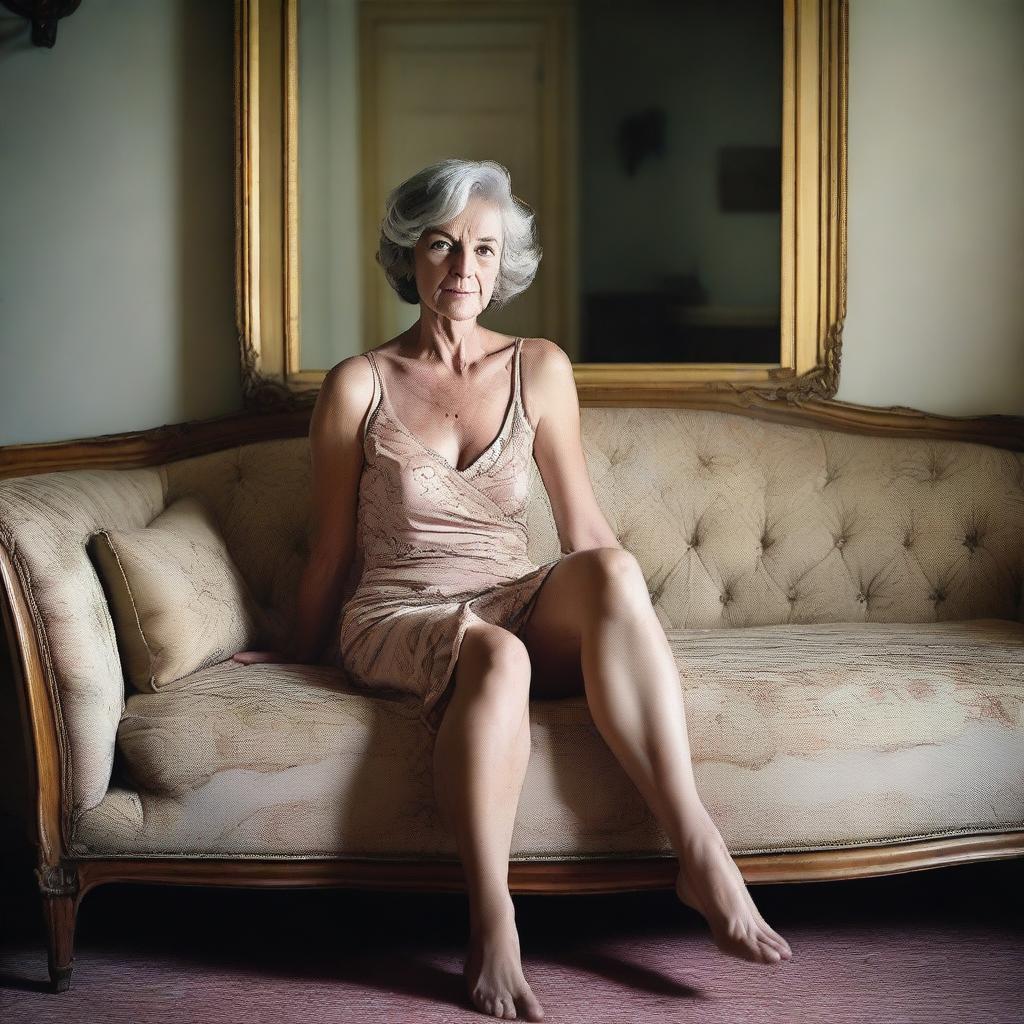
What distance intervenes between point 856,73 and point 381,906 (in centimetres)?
220

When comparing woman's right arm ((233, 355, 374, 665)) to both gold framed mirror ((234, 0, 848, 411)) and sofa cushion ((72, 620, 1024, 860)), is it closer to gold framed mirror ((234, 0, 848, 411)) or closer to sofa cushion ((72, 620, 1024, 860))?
sofa cushion ((72, 620, 1024, 860))

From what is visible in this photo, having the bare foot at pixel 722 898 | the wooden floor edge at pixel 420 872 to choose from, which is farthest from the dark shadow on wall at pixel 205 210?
the bare foot at pixel 722 898

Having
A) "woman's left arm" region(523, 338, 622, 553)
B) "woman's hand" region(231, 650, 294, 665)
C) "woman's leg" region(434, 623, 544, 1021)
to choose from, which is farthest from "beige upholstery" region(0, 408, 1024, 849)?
A: "woman's leg" region(434, 623, 544, 1021)

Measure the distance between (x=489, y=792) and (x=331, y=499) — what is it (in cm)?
71

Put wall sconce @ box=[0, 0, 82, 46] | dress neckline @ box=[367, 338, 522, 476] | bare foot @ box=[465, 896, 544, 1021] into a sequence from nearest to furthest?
1. bare foot @ box=[465, 896, 544, 1021]
2. dress neckline @ box=[367, 338, 522, 476]
3. wall sconce @ box=[0, 0, 82, 46]

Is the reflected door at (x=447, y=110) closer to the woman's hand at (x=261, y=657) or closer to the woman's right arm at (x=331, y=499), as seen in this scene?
the woman's right arm at (x=331, y=499)

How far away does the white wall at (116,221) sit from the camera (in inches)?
108

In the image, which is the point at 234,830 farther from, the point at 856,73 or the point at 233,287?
the point at 856,73

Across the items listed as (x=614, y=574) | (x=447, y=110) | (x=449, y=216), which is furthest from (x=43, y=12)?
(x=614, y=574)

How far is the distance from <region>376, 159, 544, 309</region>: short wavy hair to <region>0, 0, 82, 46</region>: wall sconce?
44.1 inches

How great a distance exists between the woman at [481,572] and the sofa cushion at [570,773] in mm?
70

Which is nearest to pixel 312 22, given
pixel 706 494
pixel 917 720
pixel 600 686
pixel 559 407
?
pixel 559 407

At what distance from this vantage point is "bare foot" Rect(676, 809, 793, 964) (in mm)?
1600

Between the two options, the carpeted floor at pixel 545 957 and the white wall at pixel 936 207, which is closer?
the carpeted floor at pixel 545 957
